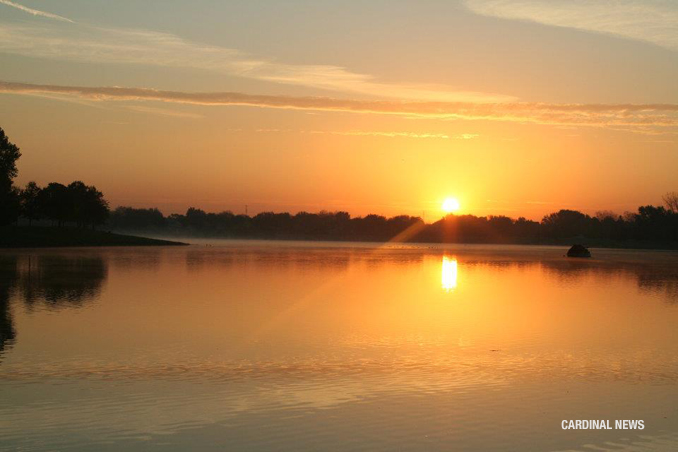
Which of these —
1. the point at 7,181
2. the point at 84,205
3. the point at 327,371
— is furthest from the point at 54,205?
the point at 327,371

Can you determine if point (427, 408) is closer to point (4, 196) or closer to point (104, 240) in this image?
point (4, 196)

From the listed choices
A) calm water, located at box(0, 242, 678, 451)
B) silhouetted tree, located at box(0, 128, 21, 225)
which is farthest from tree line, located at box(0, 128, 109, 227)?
calm water, located at box(0, 242, 678, 451)

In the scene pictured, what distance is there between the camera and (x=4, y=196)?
102562 millimetres

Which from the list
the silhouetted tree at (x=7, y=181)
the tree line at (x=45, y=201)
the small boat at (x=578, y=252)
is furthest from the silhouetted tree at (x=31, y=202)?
the small boat at (x=578, y=252)

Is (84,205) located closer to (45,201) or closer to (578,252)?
(45,201)

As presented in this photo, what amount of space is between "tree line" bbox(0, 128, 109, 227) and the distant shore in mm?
2181

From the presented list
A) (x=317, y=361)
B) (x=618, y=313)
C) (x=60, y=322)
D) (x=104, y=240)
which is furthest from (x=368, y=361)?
(x=104, y=240)

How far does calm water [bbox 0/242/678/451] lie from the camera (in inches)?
522

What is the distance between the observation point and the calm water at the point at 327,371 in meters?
13.3

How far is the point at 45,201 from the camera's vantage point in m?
130

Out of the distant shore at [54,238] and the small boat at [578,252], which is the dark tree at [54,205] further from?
the small boat at [578,252]

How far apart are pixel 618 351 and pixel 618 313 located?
439 inches

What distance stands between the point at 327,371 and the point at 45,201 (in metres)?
122

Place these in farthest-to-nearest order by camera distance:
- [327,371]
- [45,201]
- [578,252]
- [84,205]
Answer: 1. [84,205]
2. [45,201]
3. [578,252]
4. [327,371]
